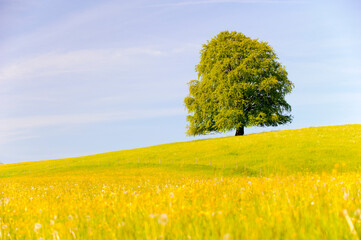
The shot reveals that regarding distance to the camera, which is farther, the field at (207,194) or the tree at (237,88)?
the tree at (237,88)

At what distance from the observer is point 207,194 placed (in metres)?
6.50

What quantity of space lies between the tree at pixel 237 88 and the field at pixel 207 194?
7.31 meters

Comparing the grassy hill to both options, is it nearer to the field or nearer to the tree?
the field

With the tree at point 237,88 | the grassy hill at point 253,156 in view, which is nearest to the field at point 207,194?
the grassy hill at point 253,156

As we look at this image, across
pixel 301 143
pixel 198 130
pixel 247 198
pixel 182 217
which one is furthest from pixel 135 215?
pixel 198 130

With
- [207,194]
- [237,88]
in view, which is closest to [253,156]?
[237,88]

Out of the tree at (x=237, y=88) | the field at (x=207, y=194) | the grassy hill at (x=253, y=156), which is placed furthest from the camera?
the tree at (x=237, y=88)

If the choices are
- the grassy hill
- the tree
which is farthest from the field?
the tree

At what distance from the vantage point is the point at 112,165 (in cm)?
4144

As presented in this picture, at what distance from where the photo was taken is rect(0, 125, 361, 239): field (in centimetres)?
338

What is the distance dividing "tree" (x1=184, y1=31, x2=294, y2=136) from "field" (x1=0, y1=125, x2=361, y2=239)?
7.31 metres

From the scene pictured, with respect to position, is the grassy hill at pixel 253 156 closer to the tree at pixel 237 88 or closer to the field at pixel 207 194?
the field at pixel 207 194

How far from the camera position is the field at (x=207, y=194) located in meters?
3.38

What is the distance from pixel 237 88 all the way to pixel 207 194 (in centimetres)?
4443
